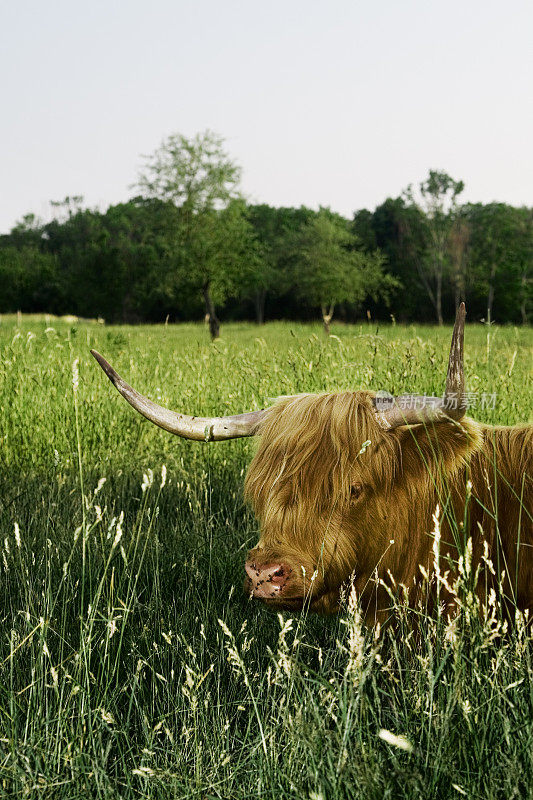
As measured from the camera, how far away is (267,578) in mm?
2607

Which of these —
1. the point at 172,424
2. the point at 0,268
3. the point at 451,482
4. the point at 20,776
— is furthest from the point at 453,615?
the point at 0,268

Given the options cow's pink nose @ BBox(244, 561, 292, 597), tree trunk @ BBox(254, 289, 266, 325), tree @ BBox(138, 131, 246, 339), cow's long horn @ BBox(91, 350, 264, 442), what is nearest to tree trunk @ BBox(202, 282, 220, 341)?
tree @ BBox(138, 131, 246, 339)

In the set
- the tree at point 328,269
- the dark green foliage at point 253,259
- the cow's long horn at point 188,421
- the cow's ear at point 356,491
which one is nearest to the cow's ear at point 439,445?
the cow's ear at point 356,491

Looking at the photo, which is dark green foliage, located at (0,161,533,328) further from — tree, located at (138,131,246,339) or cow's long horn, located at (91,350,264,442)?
cow's long horn, located at (91,350,264,442)

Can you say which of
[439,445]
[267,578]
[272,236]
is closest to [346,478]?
[439,445]

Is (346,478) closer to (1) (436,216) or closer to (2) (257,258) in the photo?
(2) (257,258)

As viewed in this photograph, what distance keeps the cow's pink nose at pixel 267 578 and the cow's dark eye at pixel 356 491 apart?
464mm

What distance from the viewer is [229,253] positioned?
3844cm

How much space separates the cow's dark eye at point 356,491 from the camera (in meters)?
2.91

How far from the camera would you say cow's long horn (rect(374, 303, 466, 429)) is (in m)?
2.53

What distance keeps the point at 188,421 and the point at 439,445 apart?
3.84ft

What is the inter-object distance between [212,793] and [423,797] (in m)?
0.64

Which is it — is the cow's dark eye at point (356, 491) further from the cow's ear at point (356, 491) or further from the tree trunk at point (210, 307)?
the tree trunk at point (210, 307)

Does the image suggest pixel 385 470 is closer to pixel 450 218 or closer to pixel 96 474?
pixel 96 474
